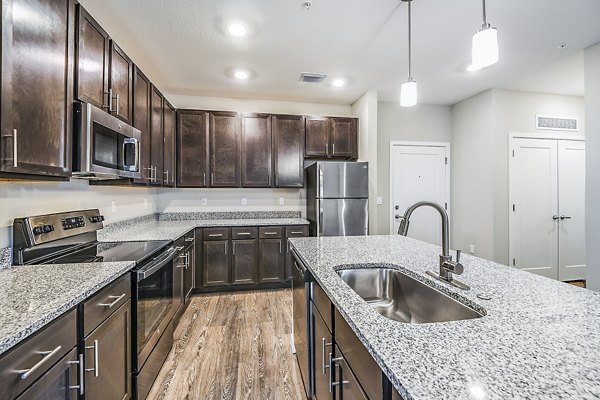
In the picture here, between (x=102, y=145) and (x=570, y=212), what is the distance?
226 inches

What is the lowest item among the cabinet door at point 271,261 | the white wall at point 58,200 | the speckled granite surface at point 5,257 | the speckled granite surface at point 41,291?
the cabinet door at point 271,261

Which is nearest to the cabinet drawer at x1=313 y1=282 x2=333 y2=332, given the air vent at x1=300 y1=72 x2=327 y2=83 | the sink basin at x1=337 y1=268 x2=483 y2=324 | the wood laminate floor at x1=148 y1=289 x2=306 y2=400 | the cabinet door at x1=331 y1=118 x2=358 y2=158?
the sink basin at x1=337 y1=268 x2=483 y2=324

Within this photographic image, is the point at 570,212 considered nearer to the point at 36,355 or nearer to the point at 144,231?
the point at 144,231

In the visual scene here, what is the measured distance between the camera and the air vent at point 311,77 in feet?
11.2

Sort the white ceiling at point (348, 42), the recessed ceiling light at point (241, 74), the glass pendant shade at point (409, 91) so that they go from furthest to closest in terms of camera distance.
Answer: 1. the recessed ceiling light at point (241, 74)
2. the white ceiling at point (348, 42)
3. the glass pendant shade at point (409, 91)

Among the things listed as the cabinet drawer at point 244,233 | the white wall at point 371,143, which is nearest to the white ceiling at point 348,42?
the white wall at point 371,143

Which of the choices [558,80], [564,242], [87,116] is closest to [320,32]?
[87,116]

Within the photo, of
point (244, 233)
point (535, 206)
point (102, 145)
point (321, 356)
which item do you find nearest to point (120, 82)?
point (102, 145)

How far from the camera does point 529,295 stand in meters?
1.06

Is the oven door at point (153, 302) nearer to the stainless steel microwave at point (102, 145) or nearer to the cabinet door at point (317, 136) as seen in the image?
the stainless steel microwave at point (102, 145)

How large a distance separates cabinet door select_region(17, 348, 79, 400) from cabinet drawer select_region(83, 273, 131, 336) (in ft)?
0.38

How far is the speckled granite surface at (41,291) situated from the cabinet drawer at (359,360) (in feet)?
3.31

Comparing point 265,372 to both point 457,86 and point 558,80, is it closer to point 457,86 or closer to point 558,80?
point 457,86

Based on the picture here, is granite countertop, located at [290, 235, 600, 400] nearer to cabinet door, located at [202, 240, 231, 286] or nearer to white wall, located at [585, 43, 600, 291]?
white wall, located at [585, 43, 600, 291]
